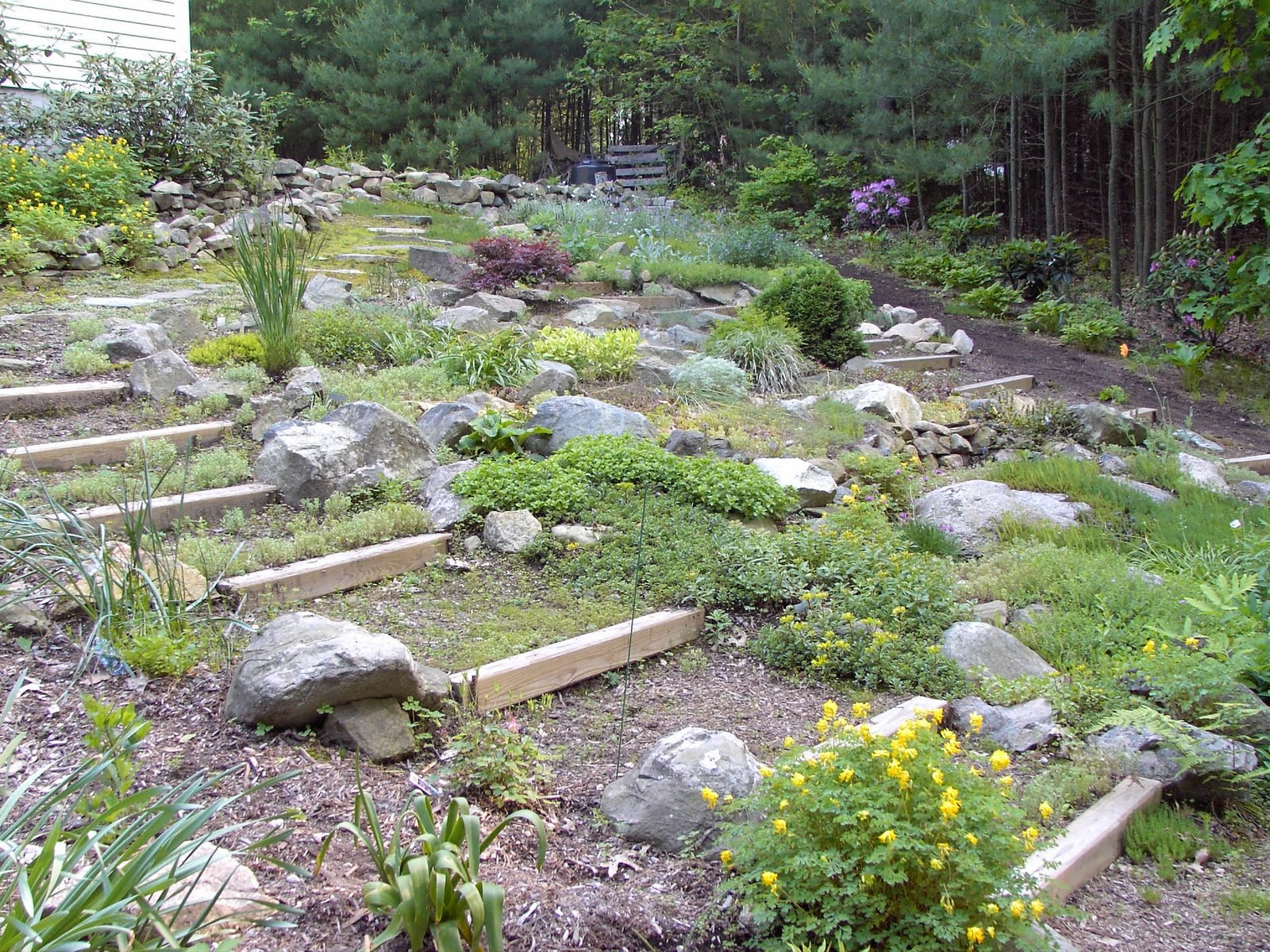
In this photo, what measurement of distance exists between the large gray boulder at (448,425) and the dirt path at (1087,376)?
4.94 meters

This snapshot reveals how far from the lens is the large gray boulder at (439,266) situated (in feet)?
30.4

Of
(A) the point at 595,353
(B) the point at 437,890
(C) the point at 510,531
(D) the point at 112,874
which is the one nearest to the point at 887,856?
(B) the point at 437,890

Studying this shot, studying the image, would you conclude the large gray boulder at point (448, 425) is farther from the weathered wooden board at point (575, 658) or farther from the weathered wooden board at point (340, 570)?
the weathered wooden board at point (575, 658)

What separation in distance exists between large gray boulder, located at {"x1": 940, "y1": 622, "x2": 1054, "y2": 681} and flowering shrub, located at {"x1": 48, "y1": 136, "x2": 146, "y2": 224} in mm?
8251

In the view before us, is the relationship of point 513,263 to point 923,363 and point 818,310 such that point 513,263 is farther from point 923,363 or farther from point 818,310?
point 923,363

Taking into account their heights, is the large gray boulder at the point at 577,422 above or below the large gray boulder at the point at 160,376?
below

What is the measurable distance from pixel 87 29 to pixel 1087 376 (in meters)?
11.5

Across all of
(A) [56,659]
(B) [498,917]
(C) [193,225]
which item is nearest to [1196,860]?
(B) [498,917]

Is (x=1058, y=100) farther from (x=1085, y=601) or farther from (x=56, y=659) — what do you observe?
(x=56, y=659)

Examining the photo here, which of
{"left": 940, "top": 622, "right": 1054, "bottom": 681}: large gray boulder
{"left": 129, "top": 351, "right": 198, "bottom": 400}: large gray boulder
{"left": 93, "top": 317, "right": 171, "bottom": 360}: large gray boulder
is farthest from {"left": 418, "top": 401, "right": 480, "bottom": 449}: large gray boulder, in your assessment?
{"left": 940, "top": 622, "right": 1054, "bottom": 681}: large gray boulder

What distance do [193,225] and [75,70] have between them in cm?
302

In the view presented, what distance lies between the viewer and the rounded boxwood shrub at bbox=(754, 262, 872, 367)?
8.35 metres

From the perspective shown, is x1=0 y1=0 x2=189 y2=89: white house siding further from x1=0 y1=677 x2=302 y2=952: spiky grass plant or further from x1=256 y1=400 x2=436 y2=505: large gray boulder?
x1=0 y1=677 x2=302 y2=952: spiky grass plant

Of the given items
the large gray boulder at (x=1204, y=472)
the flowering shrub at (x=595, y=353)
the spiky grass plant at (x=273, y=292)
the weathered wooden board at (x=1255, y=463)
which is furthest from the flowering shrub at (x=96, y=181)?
the weathered wooden board at (x=1255, y=463)
